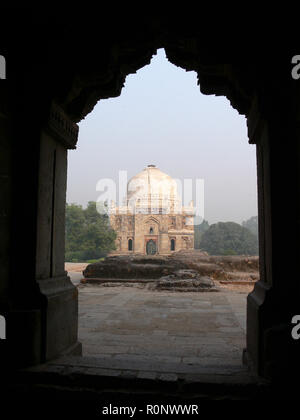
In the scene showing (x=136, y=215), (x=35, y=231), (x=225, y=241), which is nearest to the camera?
(x=35, y=231)

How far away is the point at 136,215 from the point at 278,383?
3777cm

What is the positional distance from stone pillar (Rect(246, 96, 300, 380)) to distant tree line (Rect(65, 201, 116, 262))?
100 ft

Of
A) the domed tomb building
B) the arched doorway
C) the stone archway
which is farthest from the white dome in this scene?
the stone archway

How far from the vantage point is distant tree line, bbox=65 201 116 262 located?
32250mm

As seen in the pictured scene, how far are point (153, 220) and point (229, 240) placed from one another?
40.4 ft

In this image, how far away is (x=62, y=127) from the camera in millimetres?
2684

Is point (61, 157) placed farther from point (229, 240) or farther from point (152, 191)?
point (229, 240)

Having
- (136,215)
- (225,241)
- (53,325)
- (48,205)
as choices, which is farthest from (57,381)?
(225,241)

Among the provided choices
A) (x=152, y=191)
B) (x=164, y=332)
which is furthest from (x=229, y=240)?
(x=164, y=332)

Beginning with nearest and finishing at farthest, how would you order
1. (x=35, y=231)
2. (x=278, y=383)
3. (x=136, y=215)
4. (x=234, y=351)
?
(x=278, y=383), (x=35, y=231), (x=234, y=351), (x=136, y=215)

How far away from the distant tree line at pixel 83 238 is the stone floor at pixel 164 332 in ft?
85.2

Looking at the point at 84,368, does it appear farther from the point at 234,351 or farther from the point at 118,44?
the point at 118,44

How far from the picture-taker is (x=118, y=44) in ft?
8.42

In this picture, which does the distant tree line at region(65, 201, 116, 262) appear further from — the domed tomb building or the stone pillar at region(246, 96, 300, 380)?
the stone pillar at region(246, 96, 300, 380)
